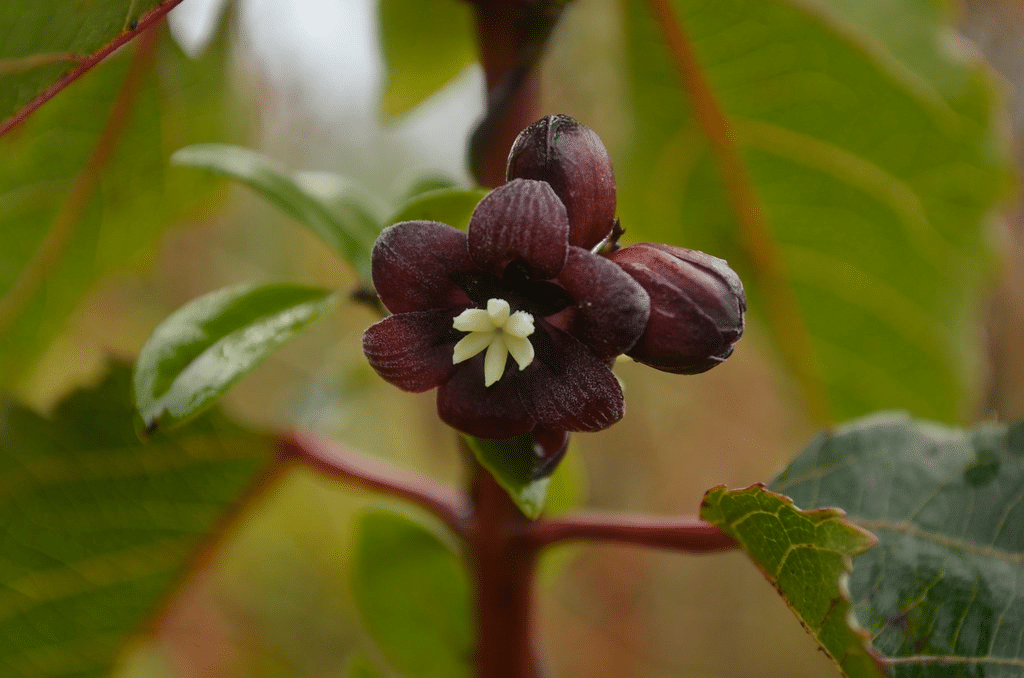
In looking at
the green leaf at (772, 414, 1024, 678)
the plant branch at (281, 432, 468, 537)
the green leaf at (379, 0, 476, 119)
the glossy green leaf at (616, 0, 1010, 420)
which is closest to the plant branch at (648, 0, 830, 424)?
the glossy green leaf at (616, 0, 1010, 420)

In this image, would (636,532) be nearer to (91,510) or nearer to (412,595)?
(412,595)

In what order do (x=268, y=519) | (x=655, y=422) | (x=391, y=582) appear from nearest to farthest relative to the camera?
(x=391, y=582), (x=268, y=519), (x=655, y=422)

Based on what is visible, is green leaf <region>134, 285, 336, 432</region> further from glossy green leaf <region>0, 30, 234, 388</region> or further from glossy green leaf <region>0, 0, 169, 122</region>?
glossy green leaf <region>0, 30, 234, 388</region>

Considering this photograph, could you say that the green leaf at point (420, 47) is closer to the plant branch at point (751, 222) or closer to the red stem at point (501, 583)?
the plant branch at point (751, 222)

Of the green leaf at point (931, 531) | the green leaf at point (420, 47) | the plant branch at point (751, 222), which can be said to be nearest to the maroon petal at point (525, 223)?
the green leaf at point (931, 531)

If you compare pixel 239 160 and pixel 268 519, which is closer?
pixel 239 160

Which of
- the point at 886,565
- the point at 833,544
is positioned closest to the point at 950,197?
the point at 886,565

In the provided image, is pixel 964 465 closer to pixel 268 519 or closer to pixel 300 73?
pixel 268 519
